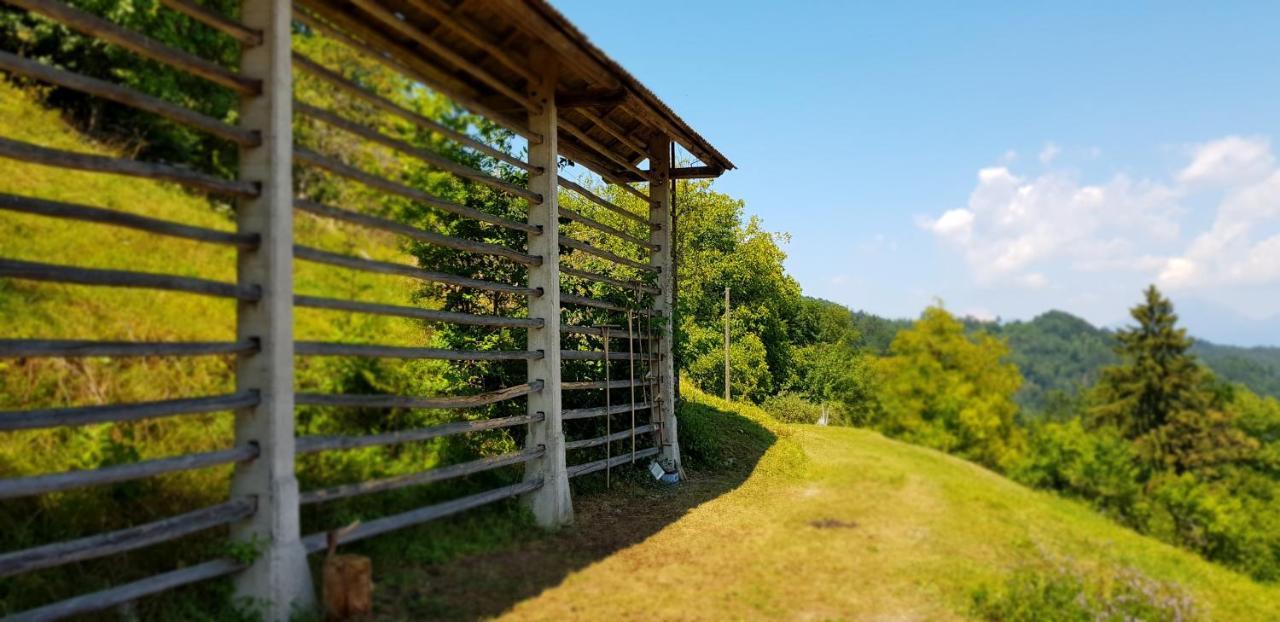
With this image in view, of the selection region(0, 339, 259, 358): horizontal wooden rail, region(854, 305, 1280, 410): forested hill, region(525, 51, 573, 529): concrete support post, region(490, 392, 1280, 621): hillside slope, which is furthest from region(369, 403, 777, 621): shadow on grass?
region(854, 305, 1280, 410): forested hill

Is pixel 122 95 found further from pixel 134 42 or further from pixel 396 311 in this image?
pixel 396 311

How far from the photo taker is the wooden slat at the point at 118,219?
119 inches

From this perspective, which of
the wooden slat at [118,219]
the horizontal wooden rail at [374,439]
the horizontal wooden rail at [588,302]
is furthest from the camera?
the horizontal wooden rail at [588,302]

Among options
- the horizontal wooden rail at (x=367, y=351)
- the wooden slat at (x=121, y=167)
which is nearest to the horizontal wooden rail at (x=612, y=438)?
the horizontal wooden rail at (x=367, y=351)

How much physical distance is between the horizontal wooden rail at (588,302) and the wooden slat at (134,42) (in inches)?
166

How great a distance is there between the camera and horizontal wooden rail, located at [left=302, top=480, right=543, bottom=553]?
13.3 ft

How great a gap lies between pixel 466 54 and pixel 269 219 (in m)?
2.76

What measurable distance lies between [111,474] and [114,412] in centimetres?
27

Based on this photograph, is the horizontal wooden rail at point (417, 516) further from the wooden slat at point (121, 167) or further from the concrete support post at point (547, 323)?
the wooden slat at point (121, 167)

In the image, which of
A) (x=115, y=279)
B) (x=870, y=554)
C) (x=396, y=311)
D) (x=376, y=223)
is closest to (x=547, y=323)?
(x=396, y=311)

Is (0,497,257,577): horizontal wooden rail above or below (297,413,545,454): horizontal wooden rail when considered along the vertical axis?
below

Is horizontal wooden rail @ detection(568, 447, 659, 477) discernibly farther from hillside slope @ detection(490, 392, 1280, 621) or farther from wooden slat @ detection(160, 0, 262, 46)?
wooden slat @ detection(160, 0, 262, 46)

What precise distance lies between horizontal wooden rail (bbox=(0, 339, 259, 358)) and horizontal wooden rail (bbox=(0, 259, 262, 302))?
253 mm

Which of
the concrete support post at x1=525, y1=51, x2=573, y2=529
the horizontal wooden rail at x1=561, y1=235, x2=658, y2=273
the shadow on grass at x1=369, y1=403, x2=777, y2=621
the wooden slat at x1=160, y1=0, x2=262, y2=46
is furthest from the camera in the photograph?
the horizontal wooden rail at x1=561, y1=235, x2=658, y2=273
